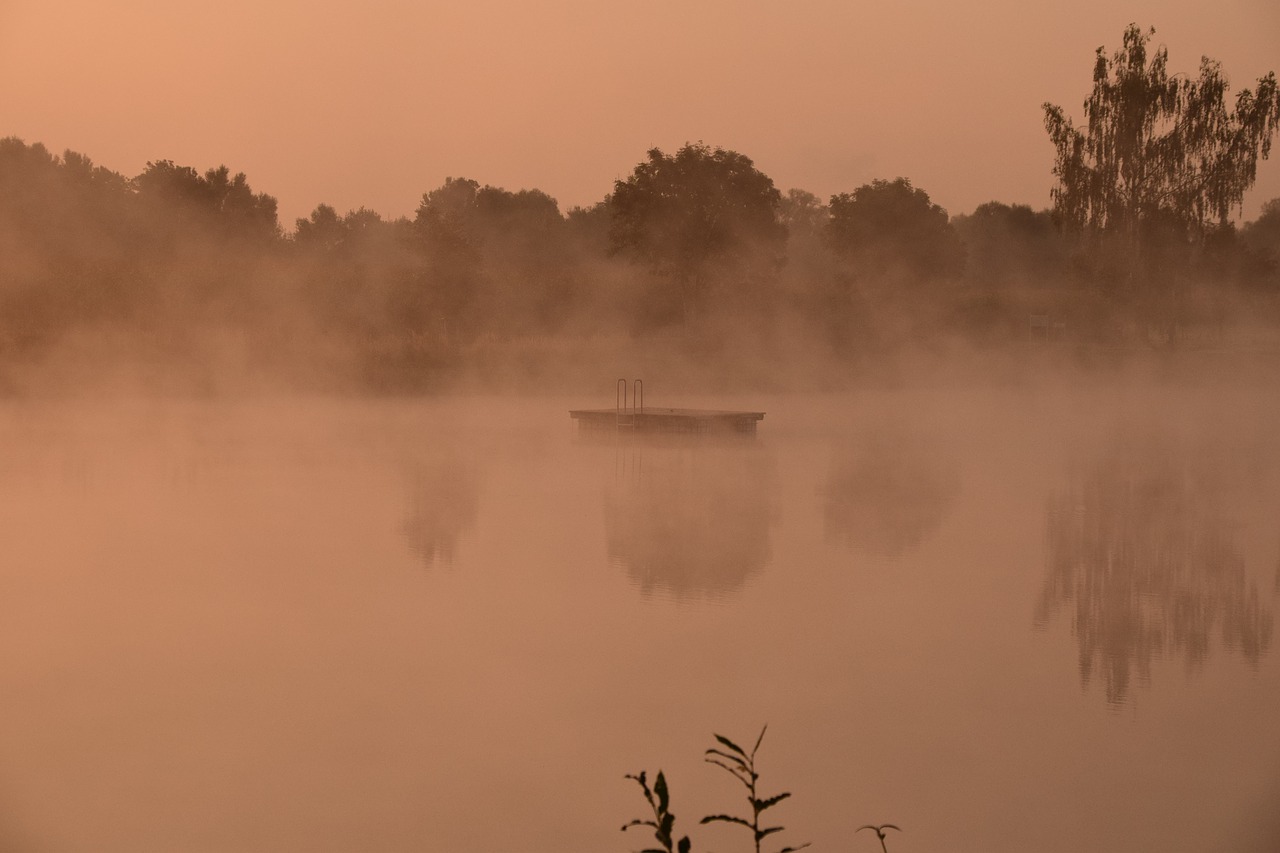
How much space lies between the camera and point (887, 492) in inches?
373

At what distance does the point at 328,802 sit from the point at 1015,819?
1.79 meters

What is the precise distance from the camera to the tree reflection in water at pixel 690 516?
648 centimetres

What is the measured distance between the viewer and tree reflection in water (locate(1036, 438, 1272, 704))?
5148mm

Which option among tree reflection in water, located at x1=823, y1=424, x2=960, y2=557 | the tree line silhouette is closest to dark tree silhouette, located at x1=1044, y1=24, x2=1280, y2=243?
the tree line silhouette

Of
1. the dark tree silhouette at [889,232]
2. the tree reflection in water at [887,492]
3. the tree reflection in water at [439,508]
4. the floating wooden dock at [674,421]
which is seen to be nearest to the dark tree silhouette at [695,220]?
the dark tree silhouette at [889,232]

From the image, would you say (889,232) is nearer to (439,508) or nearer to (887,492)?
(887,492)

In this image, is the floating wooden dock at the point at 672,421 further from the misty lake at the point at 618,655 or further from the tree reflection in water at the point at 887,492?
the misty lake at the point at 618,655

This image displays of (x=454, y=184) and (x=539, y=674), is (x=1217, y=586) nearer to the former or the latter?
(x=539, y=674)

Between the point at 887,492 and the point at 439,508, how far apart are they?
323 cm

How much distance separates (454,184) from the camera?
4559 centimetres

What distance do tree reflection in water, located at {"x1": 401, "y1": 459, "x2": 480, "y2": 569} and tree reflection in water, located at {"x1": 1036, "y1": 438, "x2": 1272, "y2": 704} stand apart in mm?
3117

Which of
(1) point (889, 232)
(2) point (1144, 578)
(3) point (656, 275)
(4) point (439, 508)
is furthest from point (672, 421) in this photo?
(1) point (889, 232)

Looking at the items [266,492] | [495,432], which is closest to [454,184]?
[495,432]

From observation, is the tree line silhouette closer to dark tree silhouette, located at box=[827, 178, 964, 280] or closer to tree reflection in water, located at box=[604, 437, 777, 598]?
dark tree silhouette, located at box=[827, 178, 964, 280]
